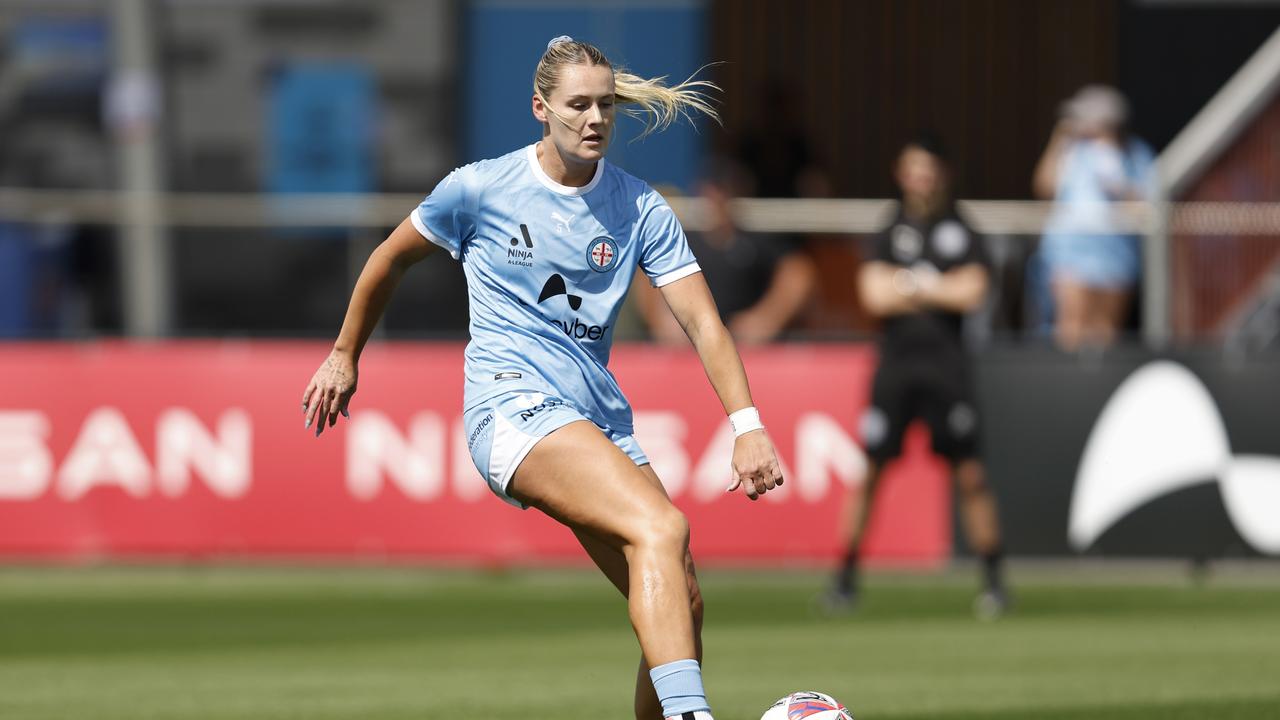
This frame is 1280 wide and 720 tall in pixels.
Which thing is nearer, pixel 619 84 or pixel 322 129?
pixel 619 84

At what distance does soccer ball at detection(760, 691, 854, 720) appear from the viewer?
24.1 feet

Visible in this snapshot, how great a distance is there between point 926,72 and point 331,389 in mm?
16043

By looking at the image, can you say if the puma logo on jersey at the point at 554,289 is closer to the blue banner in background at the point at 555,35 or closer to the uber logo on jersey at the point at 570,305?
the uber logo on jersey at the point at 570,305

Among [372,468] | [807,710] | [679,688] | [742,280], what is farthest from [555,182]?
[742,280]

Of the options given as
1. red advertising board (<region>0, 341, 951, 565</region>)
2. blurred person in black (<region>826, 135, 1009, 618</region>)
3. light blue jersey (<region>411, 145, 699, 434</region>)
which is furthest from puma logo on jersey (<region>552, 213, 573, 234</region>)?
Result: red advertising board (<region>0, 341, 951, 565</region>)

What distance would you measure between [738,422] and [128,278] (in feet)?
42.7

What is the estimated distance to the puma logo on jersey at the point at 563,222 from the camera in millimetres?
7621

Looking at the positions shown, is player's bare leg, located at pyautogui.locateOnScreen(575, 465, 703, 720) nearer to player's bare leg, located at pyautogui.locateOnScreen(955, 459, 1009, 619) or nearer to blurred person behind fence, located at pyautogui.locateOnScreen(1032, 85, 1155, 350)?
player's bare leg, located at pyautogui.locateOnScreen(955, 459, 1009, 619)

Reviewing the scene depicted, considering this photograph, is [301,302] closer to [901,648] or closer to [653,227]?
[901,648]

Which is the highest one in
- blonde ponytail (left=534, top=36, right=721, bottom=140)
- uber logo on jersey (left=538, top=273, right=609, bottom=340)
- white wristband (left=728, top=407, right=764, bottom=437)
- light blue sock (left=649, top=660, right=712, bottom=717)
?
blonde ponytail (left=534, top=36, right=721, bottom=140)

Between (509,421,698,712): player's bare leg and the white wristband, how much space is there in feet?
1.05

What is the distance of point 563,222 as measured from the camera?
7629 millimetres

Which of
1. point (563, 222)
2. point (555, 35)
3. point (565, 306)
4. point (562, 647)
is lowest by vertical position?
point (562, 647)

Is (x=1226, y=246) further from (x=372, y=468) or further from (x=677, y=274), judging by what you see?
(x=677, y=274)
